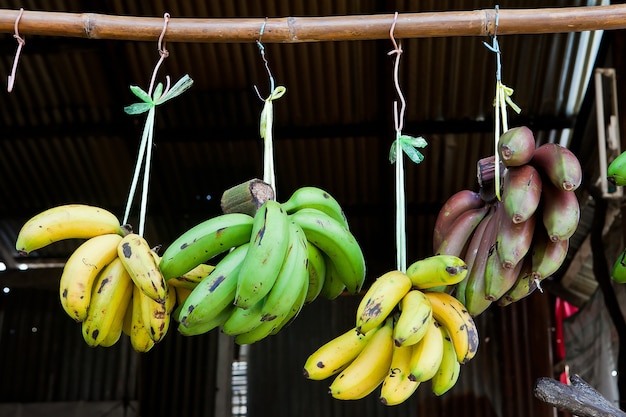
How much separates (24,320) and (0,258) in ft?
2.91

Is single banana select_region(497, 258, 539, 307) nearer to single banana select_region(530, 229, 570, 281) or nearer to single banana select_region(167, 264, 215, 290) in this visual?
single banana select_region(530, 229, 570, 281)

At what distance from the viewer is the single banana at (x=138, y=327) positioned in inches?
63.6

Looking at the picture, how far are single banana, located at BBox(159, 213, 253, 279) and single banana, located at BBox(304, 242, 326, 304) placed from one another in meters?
0.16

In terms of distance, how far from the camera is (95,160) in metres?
5.40

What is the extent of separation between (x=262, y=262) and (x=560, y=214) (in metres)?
0.67

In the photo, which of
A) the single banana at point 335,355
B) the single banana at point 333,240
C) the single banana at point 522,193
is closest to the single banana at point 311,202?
the single banana at point 333,240

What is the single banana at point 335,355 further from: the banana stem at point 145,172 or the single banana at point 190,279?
the banana stem at point 145,172

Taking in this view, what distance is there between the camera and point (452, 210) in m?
1.81

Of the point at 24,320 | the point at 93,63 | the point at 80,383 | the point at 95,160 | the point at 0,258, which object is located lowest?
the point at 80,383

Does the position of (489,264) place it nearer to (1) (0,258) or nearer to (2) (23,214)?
(2) (23,214)

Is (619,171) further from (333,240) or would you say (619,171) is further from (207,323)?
(207,323)

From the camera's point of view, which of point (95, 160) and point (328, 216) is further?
point (95, 160)

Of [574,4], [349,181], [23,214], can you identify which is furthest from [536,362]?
[23,214]

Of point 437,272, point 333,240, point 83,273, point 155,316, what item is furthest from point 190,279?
point 437,272
